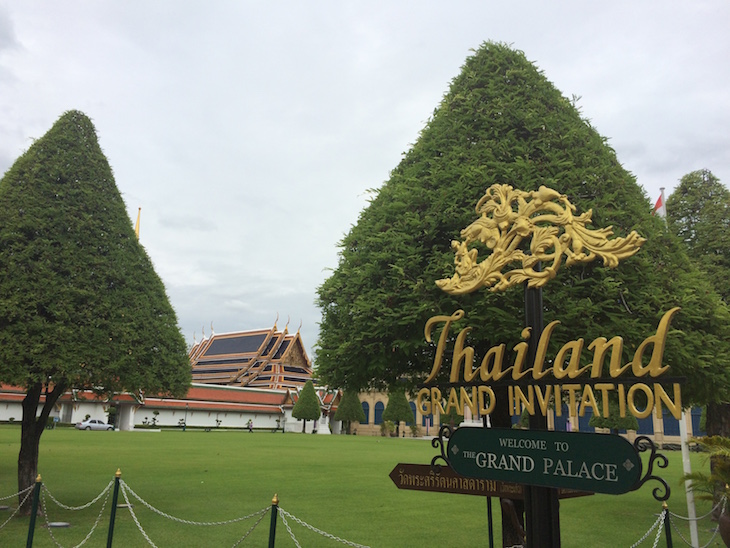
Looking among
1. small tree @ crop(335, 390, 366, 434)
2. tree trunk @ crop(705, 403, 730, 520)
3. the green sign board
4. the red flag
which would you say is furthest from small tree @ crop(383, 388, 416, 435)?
the green sign board

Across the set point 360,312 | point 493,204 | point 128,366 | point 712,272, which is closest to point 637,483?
point 493,204

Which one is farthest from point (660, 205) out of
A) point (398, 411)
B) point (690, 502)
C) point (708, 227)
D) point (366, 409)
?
point (366, 409)

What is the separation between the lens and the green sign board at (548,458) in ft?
12.7

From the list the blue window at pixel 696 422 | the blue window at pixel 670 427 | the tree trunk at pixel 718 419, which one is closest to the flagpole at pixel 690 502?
the tree trunk at pixel 718 419

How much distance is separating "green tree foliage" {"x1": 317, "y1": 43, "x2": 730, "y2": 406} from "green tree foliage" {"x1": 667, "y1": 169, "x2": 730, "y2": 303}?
7.30 metres

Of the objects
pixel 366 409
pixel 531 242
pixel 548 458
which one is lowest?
pixel 366 409

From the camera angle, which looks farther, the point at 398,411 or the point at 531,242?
the point at 398,411

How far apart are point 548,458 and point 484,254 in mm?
4350

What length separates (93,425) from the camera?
4553 centimetres

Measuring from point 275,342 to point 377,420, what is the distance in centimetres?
1487

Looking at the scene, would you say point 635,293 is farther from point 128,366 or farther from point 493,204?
point 128,366

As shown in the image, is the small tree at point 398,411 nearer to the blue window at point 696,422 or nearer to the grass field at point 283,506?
the blue window at point 696,422

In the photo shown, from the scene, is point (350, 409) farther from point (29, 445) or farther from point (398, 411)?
point (29, 445)

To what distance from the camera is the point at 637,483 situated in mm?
3814
